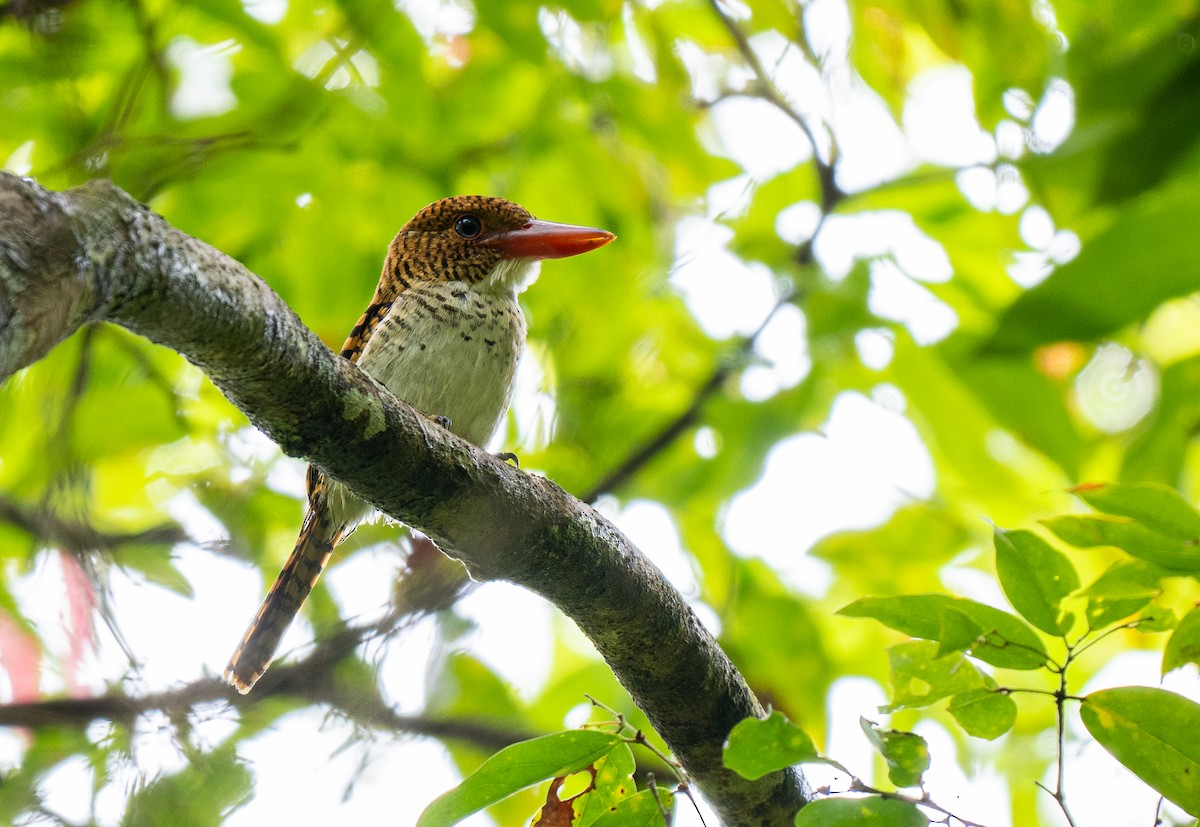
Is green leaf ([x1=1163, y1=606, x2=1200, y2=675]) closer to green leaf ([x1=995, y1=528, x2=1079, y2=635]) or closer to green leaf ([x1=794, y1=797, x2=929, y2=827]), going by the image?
green leaf ([x1=995, y1=528, x2=1079, y2=635])

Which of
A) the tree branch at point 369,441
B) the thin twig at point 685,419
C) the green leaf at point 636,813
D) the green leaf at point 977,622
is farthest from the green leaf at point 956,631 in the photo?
the thin twig at point 685,419

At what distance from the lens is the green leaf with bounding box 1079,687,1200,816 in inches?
49.4

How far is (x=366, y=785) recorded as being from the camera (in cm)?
210

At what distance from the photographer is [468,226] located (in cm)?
325

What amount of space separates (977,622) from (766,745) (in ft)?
1.06

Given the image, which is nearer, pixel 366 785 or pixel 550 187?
pixel 366 785

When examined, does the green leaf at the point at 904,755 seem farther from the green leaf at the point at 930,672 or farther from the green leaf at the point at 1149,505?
the green leaf at the point at 1149,505

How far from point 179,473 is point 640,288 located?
143 cm

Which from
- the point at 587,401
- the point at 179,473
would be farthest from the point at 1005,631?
the point at 179,473

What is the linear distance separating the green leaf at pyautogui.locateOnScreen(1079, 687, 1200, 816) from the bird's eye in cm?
234

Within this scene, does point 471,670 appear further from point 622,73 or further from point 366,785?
point 622,73

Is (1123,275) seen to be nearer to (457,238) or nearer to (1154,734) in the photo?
(1154,734)

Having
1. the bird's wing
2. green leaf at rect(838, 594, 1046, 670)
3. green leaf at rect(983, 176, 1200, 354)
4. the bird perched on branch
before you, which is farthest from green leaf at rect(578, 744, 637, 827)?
the bird's wing

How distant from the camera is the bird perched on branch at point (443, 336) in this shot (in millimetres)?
2891
